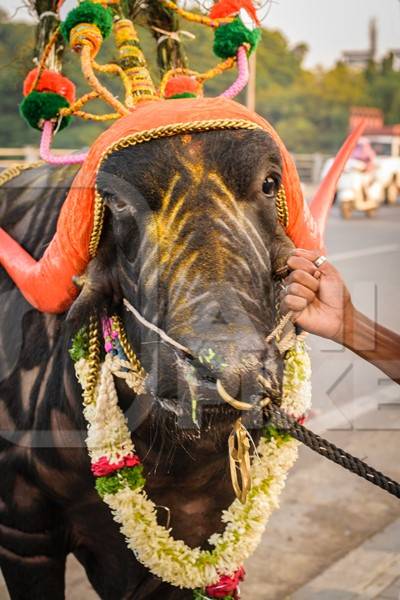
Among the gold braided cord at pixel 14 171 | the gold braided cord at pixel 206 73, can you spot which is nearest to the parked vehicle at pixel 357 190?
the gold braided cord at pixel 14 171

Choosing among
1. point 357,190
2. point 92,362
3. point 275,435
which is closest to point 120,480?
point 92,362

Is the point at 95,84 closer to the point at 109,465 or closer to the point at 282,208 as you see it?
the point at 282,208

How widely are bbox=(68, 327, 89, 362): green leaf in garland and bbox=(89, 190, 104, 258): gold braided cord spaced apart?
0.28 m

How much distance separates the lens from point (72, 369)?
2.51 m

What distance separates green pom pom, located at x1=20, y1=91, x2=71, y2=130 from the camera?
2902 millimetres

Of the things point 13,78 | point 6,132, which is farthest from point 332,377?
point 6,132

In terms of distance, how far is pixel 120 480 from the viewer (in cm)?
238

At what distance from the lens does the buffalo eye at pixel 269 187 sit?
212cm

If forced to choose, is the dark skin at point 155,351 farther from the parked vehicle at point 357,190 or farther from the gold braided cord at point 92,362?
the parked vehicle at point 357,190

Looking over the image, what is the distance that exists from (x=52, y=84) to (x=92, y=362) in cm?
115

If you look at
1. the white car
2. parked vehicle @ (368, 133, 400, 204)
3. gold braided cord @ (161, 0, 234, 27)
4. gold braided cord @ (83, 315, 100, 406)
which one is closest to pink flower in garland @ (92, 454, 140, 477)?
gold braided cord @ (83, 315, 100, 406)

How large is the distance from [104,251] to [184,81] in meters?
0.88

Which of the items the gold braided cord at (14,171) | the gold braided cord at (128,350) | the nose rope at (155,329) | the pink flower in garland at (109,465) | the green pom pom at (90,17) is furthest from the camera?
the gold braided cord at (14,171)

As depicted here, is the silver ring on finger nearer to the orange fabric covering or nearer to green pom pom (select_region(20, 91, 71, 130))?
the orange fabric covering
